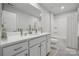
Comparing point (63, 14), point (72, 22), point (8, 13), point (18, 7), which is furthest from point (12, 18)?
point (63, 14)

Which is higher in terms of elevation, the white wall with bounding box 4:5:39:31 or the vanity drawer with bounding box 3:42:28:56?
the white wall with bounding box 4:5:39:31

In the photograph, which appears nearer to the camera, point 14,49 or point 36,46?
point 14,49

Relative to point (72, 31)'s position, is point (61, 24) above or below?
above

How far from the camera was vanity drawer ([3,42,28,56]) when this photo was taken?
0.86 meters

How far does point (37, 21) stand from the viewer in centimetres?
286

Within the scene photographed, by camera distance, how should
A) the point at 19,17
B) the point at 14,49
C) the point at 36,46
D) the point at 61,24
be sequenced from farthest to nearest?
the point at 61,24 < the point at 19,17 < the point at 36,46 < the point at 14,49

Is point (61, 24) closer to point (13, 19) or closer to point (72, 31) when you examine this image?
point (72, 31)

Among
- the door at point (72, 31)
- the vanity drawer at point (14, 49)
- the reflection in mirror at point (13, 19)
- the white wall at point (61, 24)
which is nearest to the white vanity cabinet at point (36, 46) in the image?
the vanity drawer at point (14, 49)

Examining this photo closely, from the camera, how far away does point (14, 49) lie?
0.98 m

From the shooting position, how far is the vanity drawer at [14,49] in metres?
0.86

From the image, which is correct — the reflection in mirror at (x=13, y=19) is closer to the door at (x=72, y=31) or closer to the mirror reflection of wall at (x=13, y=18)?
the mirror reflection of wall at (x=13, y=18)

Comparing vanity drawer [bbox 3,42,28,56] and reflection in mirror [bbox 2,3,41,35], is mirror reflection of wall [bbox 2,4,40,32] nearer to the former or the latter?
reflection in mirror [bbox 2,3,41,35]

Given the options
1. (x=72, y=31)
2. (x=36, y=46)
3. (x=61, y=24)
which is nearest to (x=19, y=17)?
(x=36, y=46)

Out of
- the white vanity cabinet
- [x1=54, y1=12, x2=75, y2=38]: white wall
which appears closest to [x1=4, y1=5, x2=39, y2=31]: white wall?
the white vanity cabinet
